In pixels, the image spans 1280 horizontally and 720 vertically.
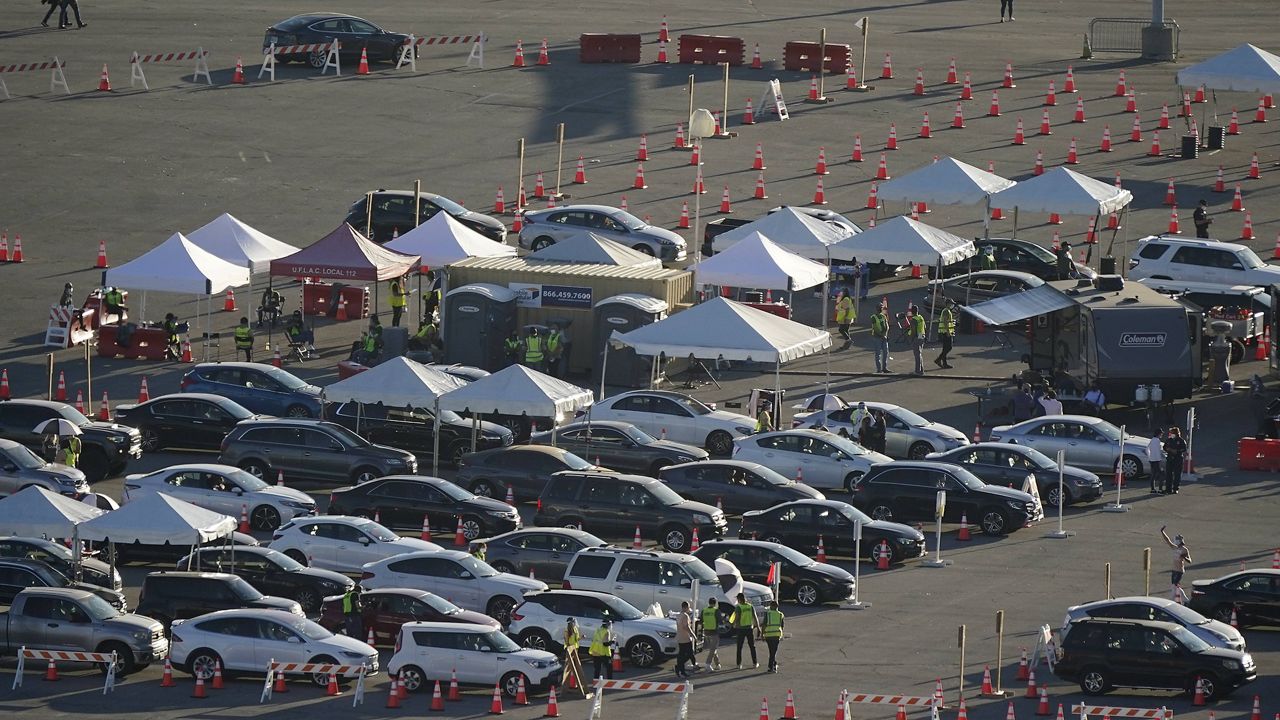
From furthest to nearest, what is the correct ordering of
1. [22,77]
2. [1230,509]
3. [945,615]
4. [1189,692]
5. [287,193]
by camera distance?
1. [22,77]
2. [287,193]
3. [1230,509]
4. [945,615]
5. [1189,692]

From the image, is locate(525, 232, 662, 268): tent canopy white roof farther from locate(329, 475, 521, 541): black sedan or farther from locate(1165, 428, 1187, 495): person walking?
locate(1165, 428, 1187, 495): person walking

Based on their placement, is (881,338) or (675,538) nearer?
(675,538)

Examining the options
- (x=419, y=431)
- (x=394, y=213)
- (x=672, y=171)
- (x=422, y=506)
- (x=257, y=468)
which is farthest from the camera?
(x=672, y=171)

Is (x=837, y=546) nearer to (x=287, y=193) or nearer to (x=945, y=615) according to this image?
(x=945, y=615)

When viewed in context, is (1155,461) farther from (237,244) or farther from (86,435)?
(237,244)

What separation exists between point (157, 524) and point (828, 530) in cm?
1040

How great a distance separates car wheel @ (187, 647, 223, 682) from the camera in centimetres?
2995

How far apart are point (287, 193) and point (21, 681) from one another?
1168 inches

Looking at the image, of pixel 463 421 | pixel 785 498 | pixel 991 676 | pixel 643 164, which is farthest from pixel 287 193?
pixel 991 676

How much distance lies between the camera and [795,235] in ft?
162

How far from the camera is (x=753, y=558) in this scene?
33094mm

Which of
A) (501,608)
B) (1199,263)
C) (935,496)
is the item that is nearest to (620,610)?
(501,608)

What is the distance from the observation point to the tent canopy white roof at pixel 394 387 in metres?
39.9

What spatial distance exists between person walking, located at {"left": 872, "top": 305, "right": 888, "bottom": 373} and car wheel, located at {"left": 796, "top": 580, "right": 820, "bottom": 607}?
13.6 m
